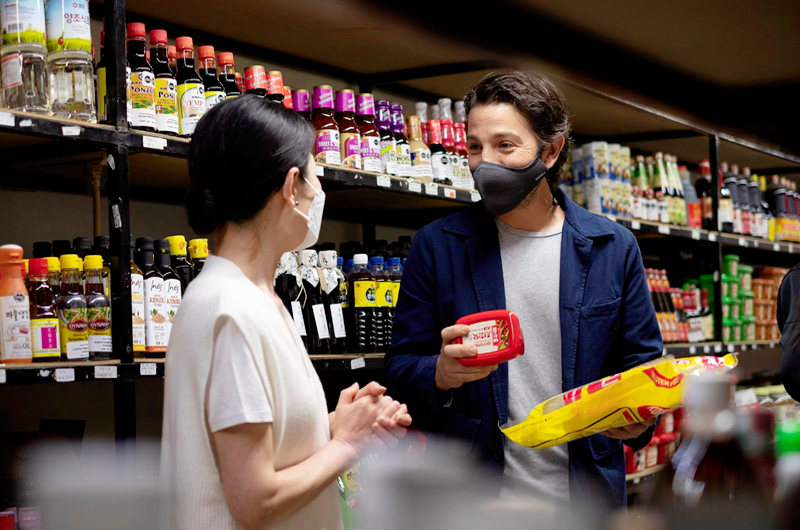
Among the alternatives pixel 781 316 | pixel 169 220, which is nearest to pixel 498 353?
pixel 781 316

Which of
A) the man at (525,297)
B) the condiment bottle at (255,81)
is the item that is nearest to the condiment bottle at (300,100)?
the condiment bottle at (255,81)

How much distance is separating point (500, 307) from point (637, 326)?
0.33 metres

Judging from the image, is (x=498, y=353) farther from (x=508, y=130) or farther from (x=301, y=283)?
(x=301, y=283)

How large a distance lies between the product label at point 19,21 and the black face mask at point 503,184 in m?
1.25

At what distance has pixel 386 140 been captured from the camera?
319 cm

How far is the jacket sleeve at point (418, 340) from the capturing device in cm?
192

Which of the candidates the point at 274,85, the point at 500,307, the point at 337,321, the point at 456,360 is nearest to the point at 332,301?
the point at 337,321

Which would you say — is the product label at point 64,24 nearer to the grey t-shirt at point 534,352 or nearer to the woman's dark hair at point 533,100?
the woman's dark hair at point 533,100

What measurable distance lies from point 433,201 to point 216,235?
7.64 ft

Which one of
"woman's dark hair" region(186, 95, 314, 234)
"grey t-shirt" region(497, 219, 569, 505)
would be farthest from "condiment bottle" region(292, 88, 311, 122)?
"woman's dark hair" region(186, 95, 314, 234)

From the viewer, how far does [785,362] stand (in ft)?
5.78

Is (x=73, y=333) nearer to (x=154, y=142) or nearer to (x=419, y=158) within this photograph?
(x=154, y=142)

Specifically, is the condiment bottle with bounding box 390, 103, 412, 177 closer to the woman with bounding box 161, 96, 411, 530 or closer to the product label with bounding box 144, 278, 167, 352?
the product label with bounding box 144, 278, 167, 352

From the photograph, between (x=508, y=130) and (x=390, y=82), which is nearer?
(x=508, y=130)
